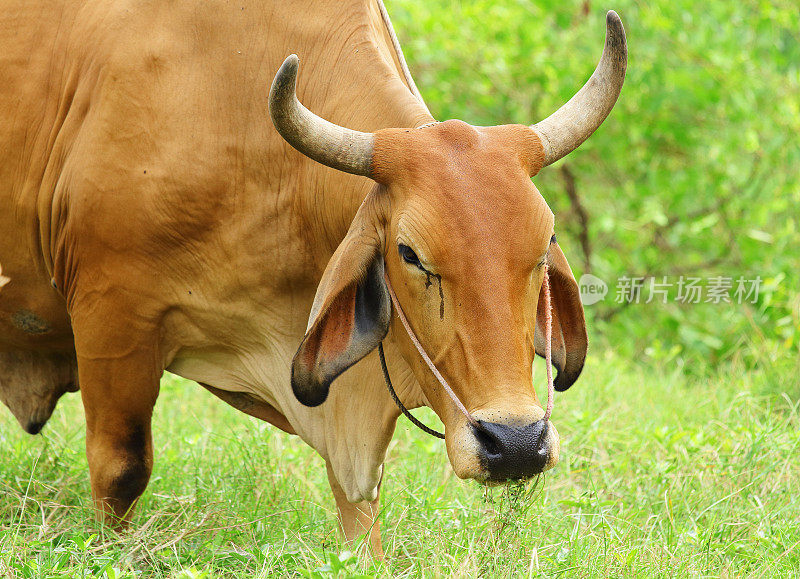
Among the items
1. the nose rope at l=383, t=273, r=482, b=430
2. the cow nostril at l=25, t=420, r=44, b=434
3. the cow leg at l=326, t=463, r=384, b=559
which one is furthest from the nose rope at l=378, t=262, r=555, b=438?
the cow nostril at l=25, t=420, r=44, b=434

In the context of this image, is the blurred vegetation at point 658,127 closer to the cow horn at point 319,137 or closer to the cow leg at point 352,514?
the cow leg at point 352,514

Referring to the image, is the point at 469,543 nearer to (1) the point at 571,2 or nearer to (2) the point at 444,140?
(2) the point at 444,140

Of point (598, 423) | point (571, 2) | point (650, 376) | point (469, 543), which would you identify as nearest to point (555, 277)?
point (469, 543)

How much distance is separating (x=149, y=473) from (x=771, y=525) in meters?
2.03

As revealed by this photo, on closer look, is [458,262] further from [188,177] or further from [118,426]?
[118,426]

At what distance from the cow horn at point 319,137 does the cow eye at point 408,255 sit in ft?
0.74

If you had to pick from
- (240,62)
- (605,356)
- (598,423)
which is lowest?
(605,356)

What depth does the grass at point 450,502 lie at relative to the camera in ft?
9.89

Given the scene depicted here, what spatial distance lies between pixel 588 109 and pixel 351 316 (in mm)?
853

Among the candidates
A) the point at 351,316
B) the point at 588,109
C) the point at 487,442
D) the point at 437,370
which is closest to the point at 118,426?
the point at 351,316

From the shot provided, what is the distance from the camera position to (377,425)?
128 inches

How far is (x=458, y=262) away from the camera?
2.59 m

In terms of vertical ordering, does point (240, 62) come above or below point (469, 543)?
above

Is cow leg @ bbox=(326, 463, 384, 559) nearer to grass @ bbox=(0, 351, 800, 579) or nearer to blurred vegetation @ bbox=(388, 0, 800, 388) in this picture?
grass @ bbox=(0, 351, 800, 579)
